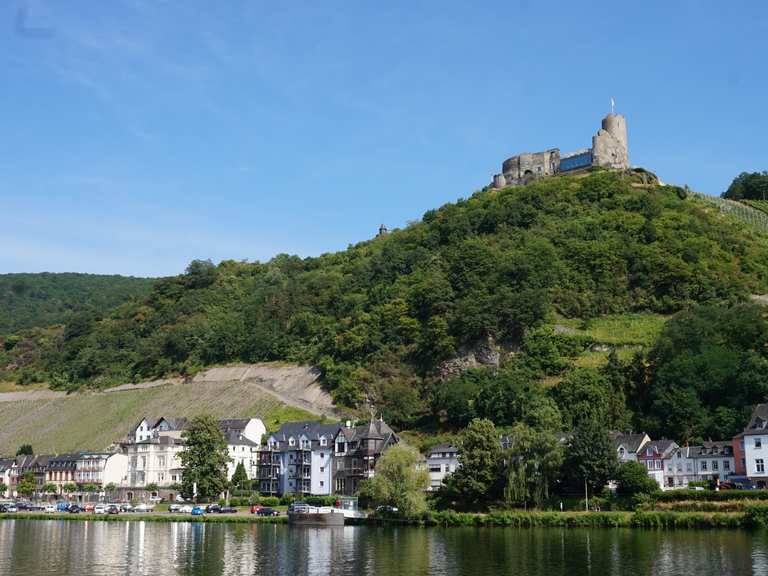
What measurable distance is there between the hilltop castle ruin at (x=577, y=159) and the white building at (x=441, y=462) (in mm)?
91553

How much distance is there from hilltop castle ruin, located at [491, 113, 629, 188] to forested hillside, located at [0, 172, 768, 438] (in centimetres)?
1095

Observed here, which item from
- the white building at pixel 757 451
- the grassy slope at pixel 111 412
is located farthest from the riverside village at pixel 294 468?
the grassy slope at pixel 111 412

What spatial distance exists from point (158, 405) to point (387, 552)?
8820 centimetres

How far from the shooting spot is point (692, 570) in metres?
42.2

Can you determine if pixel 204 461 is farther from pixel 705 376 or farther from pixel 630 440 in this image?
pixel 705 376

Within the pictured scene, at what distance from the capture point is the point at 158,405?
442 ft

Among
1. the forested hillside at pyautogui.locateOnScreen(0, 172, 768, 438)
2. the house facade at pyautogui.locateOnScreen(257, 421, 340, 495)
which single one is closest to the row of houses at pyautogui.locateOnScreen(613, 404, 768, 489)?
the forested hillside at pyautogui.locateOnScreen(0, 172, 768, 438)

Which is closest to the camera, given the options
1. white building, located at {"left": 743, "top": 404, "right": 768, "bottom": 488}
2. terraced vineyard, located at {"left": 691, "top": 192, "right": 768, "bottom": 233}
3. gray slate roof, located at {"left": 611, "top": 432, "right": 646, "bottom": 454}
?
white building, located at {"left": 743, "top": 404, "right": 768, "bottom": 488}

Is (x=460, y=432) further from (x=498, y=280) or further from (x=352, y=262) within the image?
(x=352, y=262)

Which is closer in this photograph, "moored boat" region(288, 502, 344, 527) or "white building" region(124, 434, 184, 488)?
"moored boat" region(288, 502, 344, 527)

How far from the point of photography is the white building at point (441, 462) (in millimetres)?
90188

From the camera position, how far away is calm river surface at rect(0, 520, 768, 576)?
44.9 metres

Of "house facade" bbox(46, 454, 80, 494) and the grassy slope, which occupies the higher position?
the grassy slope

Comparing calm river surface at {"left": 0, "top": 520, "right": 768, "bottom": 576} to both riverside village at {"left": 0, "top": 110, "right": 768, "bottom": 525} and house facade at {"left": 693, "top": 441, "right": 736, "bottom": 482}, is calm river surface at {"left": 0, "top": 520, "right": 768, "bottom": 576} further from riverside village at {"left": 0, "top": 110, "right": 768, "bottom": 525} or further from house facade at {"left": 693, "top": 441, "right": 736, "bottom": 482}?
house facade at {"left": 693, "top": 441, "right": 736, "bottom": 482}
